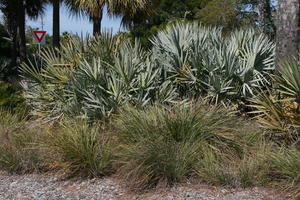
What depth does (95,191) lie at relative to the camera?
6281 mm

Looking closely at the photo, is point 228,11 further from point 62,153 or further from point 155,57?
point 62,153

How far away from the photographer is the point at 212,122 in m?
6.93

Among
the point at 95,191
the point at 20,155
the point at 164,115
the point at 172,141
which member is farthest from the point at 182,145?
the point at 20,155

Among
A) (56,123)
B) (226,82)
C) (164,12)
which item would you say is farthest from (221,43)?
(164,12)

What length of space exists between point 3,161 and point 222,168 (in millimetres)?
3476

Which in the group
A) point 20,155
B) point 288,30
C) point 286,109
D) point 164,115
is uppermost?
point 288,30

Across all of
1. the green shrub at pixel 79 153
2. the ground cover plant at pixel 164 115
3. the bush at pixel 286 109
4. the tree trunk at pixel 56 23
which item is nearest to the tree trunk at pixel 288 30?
the ground cover plant at pixel 164 115

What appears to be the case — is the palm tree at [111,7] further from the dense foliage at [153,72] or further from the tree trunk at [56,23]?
the dense foliage at [153,72]

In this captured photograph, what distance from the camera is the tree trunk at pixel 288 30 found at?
8430 mm

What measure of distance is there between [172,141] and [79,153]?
4.43ft

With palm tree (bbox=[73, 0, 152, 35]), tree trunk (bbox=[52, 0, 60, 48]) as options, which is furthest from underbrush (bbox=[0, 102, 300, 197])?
tree trunk (bbox=[52, 0, 60, 48])

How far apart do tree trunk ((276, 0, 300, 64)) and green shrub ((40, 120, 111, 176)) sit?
3730mm

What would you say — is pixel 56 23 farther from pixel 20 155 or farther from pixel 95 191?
pixel 95 191

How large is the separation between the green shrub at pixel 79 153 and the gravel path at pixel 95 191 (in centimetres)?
19
